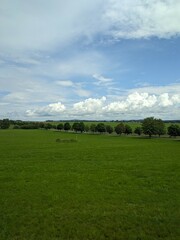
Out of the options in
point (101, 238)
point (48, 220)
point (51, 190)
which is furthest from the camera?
point (51, 190)

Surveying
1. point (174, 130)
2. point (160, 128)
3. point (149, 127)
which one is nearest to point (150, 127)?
point (149, 127)

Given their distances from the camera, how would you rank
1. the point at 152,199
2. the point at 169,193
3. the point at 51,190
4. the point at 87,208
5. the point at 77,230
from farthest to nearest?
the point at 51,190 < the point at 169,193 < the point at 152,199 < the point at 87,208 < the point at 77,230

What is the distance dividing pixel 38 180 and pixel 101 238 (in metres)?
13.2

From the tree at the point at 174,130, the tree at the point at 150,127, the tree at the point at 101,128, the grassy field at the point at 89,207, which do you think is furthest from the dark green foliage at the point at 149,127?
the grassy field at the point at 89,207

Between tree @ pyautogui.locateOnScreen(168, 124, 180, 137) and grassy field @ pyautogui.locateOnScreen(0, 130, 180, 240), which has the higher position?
tree @ pyautogui.locateOnScreen(168, 124, 180, 137)

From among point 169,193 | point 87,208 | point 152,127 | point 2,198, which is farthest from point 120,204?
point 152,127

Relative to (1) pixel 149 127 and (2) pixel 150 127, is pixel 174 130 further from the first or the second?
(1) pixel 149 127

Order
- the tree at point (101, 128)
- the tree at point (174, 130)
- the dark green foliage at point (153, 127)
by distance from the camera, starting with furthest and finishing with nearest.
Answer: the tree at point (101, 128), the dark green foliage at point (153, 127), the tree at point (174, 130)

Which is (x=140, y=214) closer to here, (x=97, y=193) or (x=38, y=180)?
(x=97, y=193)

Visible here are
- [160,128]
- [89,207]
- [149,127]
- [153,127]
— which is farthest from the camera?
[160,128]

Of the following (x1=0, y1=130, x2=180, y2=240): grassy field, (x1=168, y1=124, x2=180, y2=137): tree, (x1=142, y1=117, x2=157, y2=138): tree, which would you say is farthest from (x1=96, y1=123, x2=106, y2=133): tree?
(x1=0, y1=130, x2=180, y2=240): grassy field

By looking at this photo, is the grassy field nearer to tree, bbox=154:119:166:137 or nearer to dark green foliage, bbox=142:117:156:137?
dark green foliage, bbox=142:117:156:137

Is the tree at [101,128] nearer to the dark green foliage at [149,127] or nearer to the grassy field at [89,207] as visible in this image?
the dark green foliage at [149,127]

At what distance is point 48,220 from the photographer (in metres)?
12.6
